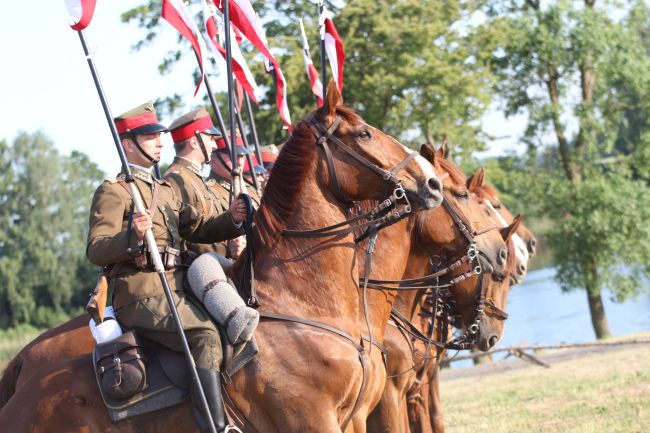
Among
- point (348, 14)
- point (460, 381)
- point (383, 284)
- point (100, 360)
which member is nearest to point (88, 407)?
point (100, 360)

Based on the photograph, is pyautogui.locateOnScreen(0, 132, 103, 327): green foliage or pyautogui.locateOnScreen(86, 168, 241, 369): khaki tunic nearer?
pyautogui.locateOnScreen(86, 168, 241, 369): khaki tunic

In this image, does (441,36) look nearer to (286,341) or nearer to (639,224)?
(639,224)

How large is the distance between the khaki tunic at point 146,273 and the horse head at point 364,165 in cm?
87

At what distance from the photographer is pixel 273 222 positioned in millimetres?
5836

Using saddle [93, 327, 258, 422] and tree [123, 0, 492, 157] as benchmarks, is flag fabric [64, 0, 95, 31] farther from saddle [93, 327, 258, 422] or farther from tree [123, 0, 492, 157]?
tree [123, 0, 492, 157]

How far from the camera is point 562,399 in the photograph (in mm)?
14273

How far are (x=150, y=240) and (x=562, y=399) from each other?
10.3 m

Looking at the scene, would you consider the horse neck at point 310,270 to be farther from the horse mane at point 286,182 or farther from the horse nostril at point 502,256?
the horse nostril at point 502,256

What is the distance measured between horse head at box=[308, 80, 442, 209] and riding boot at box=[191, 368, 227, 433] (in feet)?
4.67

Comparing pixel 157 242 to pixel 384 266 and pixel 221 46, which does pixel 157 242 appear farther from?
pixel 221 46

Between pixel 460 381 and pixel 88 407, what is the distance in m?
18.2

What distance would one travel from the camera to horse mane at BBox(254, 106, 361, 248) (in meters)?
5.79

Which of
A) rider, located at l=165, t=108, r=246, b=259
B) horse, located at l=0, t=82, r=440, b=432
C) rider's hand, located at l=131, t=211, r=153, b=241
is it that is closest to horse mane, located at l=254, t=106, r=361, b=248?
horse, located at l=0, t=82, r=440, b=432

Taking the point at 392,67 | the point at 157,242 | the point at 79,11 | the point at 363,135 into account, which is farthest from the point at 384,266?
the point at 392,67
